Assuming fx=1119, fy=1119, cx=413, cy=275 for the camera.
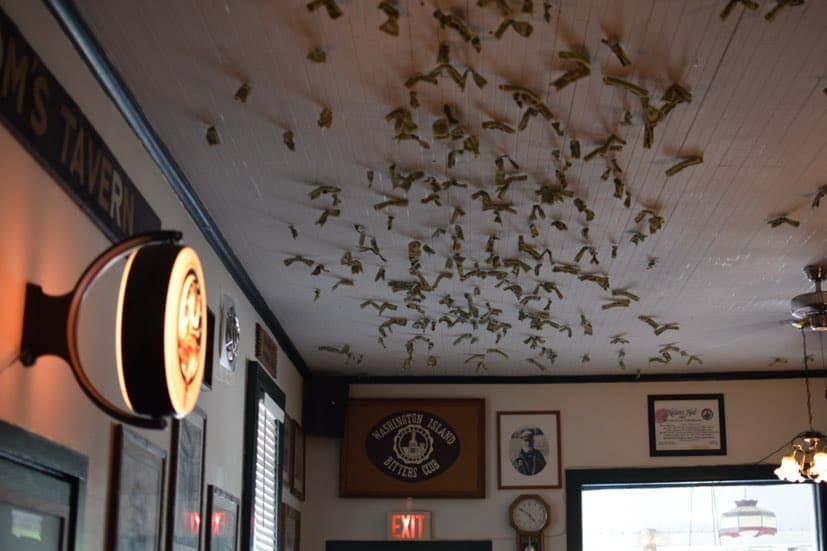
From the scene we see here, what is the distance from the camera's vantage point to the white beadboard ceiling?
3383mm

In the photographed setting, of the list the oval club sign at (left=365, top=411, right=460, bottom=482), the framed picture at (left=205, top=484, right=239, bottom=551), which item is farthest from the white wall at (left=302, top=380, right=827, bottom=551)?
the framed picture at (left=205, top=484, right=239, bottom=551)

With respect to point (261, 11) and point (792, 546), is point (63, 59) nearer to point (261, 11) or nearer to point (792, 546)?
point (261, 11)

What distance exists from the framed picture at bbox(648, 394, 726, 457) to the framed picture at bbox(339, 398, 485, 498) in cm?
129

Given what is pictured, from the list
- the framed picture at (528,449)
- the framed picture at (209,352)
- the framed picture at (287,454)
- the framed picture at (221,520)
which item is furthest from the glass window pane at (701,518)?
the framed picture at (209,352)

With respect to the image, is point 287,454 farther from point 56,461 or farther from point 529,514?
point 56,461

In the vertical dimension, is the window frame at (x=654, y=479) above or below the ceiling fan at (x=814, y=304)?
below

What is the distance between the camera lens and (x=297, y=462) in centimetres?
782

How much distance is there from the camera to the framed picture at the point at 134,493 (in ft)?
11.9

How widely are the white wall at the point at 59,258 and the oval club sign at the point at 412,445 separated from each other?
3975mm

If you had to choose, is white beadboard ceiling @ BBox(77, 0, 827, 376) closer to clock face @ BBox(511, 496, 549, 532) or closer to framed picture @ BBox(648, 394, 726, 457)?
framed picture @ BBox(648, 394, 726, 457)

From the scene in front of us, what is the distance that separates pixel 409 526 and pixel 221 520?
293 cm

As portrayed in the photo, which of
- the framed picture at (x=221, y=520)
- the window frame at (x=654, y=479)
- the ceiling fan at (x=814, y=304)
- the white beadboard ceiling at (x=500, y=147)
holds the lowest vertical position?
the framed picture at (x=221, y=520)

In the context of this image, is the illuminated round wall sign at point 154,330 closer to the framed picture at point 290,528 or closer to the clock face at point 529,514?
the framed picture at point 290,528

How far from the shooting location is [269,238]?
17.6 ft
